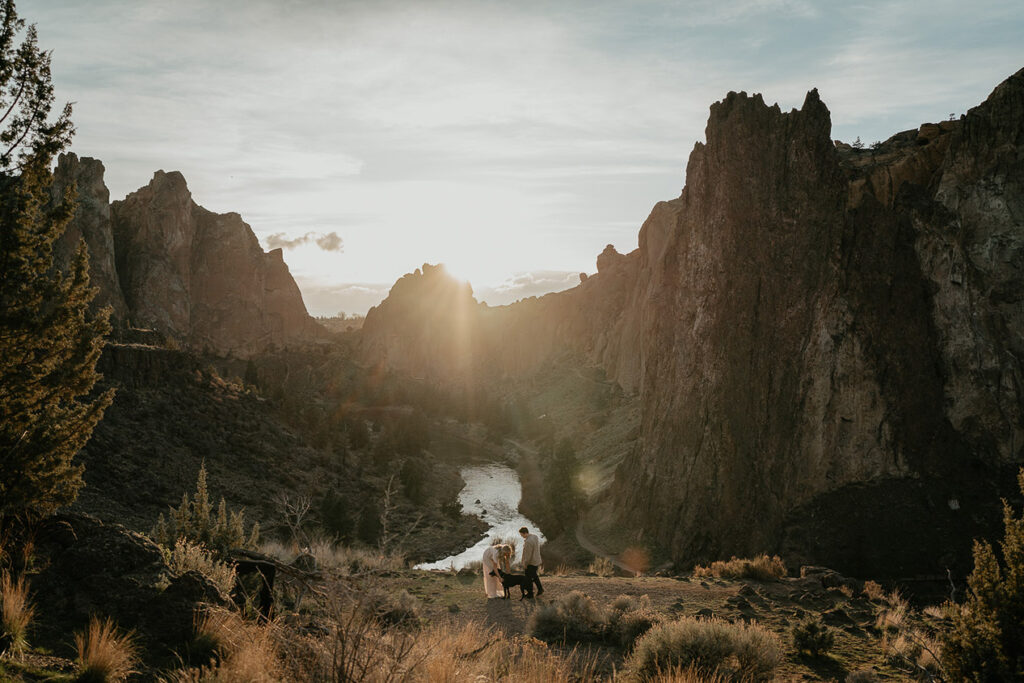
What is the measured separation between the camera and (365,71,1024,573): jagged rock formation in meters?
30.2

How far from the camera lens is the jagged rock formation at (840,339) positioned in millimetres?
30172

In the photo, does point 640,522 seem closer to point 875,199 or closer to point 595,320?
point 875,199

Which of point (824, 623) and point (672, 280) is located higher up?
point (672, 280)

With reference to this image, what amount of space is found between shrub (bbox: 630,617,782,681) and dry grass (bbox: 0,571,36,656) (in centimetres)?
671

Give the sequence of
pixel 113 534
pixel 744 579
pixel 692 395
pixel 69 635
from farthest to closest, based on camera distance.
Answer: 1. pixel 692 395
2. pixel 744 579
3. pixel 113 534
4. pixel 69 635

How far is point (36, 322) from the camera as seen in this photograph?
9.64 m

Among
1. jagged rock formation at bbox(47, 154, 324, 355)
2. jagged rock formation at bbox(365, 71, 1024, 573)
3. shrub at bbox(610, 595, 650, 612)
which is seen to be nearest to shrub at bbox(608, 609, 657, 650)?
shrub at bbox(610, 595, 650, 612)

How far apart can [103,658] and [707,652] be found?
6.92 metres

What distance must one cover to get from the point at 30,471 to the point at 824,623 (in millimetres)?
14643

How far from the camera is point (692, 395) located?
38562 mm

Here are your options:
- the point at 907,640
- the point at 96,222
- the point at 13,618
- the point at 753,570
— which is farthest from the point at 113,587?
the point at 96,222

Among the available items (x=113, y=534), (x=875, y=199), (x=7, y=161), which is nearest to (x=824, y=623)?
(x=113, y=534)

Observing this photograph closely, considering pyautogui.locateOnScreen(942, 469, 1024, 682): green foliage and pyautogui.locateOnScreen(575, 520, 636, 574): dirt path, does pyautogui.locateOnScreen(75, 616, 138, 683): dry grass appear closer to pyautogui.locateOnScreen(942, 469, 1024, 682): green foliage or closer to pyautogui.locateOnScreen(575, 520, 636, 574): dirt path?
pyautogui.locateOnScreen(942, 469, 1024, 682): green foliage

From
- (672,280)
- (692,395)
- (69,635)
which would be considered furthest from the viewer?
(672,280)
